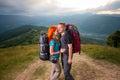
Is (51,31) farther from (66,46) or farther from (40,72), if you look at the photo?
(40,72)

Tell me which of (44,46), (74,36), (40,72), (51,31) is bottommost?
(40,72)

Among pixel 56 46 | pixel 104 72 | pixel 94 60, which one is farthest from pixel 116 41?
pixel 56 46

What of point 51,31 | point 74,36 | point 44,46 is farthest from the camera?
point 44,46

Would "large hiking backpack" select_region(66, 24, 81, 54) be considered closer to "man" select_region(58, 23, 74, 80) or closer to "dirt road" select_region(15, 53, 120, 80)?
"man" select_region(58, 23, 74, 80)

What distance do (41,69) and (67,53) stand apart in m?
7.07

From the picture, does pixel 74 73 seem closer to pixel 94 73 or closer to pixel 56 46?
pixel 94 73

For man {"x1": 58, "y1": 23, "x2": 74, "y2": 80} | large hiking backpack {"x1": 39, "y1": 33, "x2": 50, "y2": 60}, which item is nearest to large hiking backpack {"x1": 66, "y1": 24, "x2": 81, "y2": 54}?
man {"x1": 58, "y1": 23, "x2": 74, "y2": 80}

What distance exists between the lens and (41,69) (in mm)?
15781

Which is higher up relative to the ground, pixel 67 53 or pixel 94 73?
pixel 67 53

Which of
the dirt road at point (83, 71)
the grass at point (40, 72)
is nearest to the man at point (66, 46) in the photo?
the dirt road at point (83, 71)

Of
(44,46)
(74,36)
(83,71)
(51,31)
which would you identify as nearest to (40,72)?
(83,71)

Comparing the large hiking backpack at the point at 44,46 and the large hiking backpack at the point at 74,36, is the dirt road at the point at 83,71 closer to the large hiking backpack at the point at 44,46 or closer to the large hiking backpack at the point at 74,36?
the large hiking backpack at the point at 44,46

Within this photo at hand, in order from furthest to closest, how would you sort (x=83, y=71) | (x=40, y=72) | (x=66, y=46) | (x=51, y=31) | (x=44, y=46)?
(x=40, y=72), (x=83, y=71), (x=44, y=46), (x=51, y=31), (x=66, y=46)

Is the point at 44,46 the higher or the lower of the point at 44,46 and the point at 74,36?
the lower
